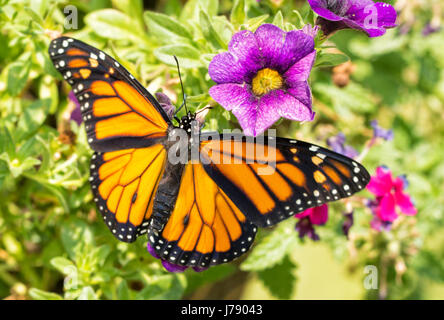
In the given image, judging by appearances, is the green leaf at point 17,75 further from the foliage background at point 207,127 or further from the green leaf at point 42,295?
the green leaf at point 42,295

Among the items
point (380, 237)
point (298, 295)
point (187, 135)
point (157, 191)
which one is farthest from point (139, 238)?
point (298, 295)

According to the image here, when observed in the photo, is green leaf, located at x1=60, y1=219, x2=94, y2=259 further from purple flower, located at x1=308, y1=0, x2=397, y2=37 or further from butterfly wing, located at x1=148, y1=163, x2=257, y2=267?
purple flower, located at x1=308, y1=0, x2=397, y2=37

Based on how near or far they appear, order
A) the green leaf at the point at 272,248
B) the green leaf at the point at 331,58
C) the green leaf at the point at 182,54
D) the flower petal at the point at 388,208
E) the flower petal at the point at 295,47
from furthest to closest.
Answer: the green leaf at the point at 272,248
the flower petal at the point at 388,208
the green leaf at the point at 182,54
the green leaf at the point at 331,58
the flower petal at the point at 295,47

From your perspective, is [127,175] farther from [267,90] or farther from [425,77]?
[425,77]

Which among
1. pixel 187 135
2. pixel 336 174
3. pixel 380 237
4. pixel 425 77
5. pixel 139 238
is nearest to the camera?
pixel 336 174

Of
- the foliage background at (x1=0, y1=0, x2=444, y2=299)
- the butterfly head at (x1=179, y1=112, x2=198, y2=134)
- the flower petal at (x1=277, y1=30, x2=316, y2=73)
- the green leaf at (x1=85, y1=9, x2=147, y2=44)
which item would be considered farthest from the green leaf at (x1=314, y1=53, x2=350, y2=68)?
the green leaf at (x1=85, y1=9, x2=147, y2=44)

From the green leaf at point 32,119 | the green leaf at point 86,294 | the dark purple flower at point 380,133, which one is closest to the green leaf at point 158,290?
the green leaf at point 86,294
